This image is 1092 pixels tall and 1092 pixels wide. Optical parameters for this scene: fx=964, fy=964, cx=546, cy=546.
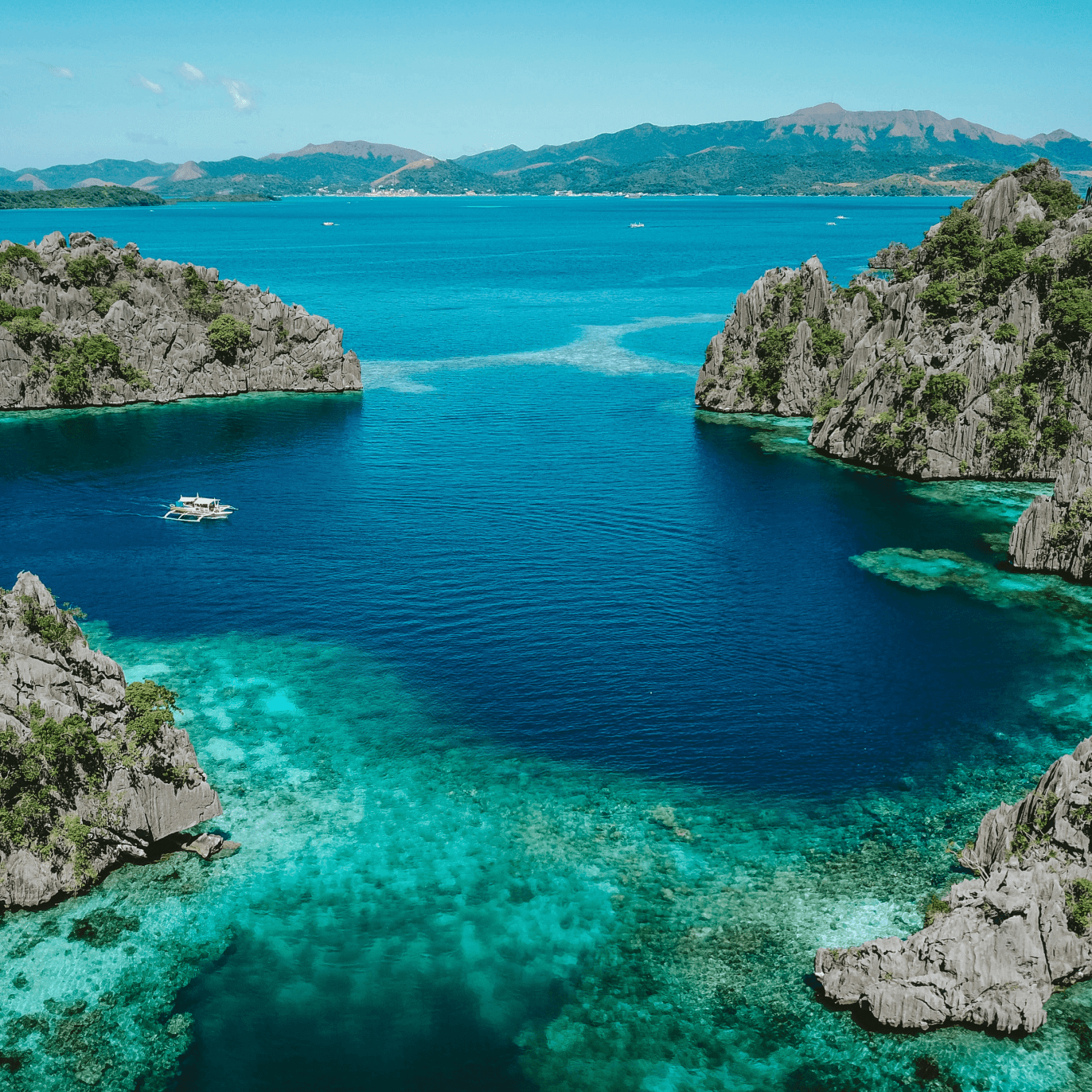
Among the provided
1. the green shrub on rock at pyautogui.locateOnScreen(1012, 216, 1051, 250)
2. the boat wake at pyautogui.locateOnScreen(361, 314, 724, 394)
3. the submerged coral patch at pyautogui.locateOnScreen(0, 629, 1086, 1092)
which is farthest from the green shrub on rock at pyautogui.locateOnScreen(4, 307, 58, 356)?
the green shrub on rock at pyautogui.locateOnScreen(1012, 216, 1051, 250)

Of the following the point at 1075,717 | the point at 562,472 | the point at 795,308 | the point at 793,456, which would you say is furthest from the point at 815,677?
the point at 795,308

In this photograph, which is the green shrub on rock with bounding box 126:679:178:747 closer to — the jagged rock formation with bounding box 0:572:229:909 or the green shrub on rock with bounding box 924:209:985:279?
the jagged rock formation with bounding box 0:572:229:909

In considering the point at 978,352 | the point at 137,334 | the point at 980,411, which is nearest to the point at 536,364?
the point at 137,334

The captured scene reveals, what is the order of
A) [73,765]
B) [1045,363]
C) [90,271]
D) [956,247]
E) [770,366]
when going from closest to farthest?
[73,765] < [1045,363] < [956,247] < [770,366] < [90,271]

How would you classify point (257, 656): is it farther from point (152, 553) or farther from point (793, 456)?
point (793, 456)

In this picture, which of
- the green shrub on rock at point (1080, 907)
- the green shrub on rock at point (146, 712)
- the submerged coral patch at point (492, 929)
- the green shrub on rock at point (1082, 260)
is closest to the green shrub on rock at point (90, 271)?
the submerged coral patch at point (492, 929)

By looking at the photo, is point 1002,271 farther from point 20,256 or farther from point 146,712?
point 20,256

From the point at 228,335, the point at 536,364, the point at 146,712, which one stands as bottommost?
the point at 146,712
